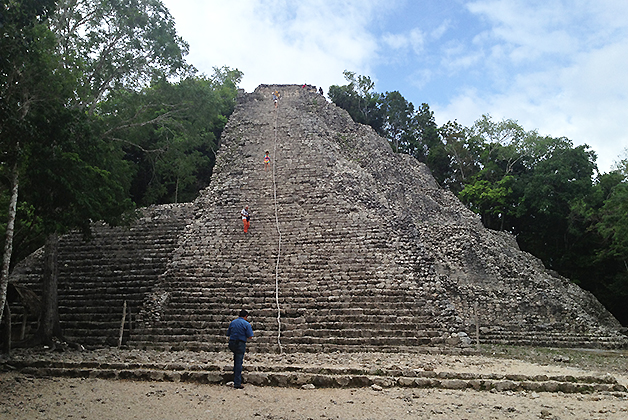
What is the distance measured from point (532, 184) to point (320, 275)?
49.4 feet

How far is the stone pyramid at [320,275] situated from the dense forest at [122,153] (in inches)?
74.3

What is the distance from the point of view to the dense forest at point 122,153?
252 inches

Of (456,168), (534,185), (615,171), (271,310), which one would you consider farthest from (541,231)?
(271,310)

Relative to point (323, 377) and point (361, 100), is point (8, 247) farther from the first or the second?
point (361, 100)

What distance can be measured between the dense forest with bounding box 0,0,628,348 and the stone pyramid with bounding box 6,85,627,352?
189 centimetres

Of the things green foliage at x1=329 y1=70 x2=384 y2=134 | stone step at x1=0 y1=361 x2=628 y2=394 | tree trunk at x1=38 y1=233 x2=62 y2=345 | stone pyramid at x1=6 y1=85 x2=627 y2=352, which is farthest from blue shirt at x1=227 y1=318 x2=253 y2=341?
green foliage at x1=329 y1=70 x2=384 y2=134

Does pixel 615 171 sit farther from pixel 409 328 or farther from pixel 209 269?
pixel 209 269

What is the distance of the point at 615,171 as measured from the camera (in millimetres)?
19328

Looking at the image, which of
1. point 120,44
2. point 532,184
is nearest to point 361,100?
point 532,184

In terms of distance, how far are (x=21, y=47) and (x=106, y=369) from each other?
4373 millimetres

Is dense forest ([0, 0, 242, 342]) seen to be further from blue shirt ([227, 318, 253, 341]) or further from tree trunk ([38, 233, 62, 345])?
blue shirt ([227, 318, 253, 341])

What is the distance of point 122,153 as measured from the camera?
10.9 metres

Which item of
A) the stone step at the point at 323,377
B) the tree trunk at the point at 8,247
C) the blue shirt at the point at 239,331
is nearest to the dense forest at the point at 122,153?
the tree trunk at the point at 8,247

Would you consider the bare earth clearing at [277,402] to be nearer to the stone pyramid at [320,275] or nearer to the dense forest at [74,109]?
the dense forest at [74,109]
